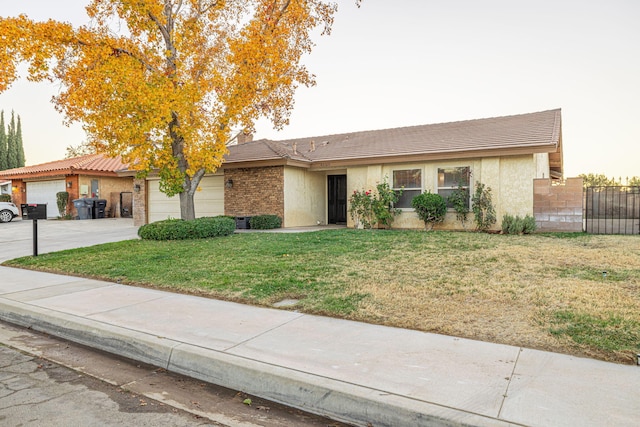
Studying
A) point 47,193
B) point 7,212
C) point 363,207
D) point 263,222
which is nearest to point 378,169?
point 363,207

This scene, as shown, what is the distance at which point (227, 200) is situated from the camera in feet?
55.7

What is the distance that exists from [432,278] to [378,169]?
9.17 m

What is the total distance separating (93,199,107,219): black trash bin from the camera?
2256cm

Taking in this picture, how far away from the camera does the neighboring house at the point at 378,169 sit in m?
12.9

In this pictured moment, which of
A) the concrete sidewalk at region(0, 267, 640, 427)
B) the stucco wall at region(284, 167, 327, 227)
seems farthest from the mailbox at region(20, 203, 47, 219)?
the stucco wall at region(284, 167, 327, 227)

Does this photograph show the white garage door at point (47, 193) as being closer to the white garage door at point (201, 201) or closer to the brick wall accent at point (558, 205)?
the white garage door at point (201, 201)

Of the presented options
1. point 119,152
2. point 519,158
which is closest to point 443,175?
point 519,158

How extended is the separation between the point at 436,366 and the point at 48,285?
6.41 meters

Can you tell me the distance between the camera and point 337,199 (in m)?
17.6

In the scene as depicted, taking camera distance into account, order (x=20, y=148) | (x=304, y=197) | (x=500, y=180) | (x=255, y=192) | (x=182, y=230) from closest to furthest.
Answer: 1. (x=182, y=230)
2. (x=500, y=180)
3. (x=255, y=192)
4. (x=304, y=197)
5. (x=20, y=148)

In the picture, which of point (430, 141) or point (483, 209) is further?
point (430, 141)

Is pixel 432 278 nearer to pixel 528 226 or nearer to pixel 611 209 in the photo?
pixel 528 226

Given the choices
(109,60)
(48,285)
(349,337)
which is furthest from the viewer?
(109,60)

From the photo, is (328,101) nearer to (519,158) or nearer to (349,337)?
(519,158)
